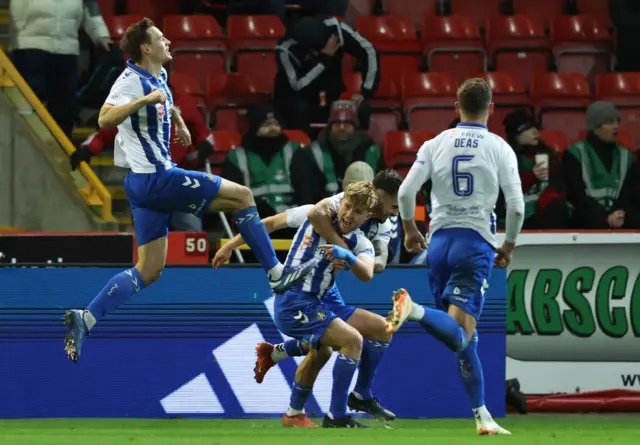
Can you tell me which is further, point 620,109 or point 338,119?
point 620,109

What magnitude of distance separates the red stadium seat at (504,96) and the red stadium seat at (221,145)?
2552 mm

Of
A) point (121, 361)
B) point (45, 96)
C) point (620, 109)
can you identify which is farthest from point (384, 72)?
point (121, 361)

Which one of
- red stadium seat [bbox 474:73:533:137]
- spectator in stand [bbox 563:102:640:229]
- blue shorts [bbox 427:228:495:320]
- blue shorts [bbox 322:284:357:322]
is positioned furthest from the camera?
red stadium seat [bbox 474:73:533:137]

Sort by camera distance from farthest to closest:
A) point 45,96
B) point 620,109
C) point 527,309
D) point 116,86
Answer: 1. point 620,109
2. point 45,96
3. point 527,309
4. point 116,86

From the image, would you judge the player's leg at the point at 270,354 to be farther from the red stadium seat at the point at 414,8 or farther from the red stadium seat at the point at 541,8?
the red stadium seat at the point at 541,8

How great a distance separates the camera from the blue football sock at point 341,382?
9.19 m

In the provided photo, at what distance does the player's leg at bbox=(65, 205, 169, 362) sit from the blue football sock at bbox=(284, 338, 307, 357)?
3.63 ft

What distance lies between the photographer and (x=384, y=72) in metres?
15.3

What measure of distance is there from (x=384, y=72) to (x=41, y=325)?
5.88m

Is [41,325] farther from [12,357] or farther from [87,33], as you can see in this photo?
[87,33]

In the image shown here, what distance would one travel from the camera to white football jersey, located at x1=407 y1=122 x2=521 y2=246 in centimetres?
820

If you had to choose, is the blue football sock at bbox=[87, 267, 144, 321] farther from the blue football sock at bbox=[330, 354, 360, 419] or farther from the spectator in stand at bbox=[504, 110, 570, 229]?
the spectator in stand at bbox=[504, 110, 570, 229]

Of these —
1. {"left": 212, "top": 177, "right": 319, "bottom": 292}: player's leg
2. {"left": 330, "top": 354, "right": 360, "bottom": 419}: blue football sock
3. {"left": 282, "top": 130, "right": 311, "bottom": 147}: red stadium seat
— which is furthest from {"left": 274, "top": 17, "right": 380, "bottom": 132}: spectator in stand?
{"left": 330, "top": 354, "right": 360, "bottom": 419}: blue football sock

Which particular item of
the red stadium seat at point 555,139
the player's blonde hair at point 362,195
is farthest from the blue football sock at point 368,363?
the red stadium seat at point 555,139
